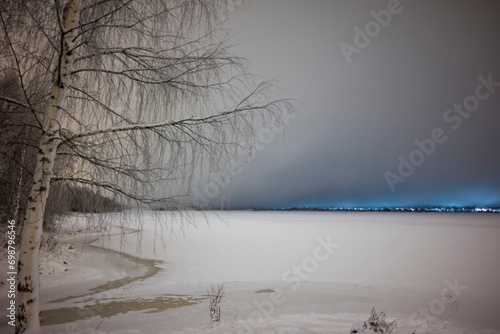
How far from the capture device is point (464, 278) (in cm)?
1162

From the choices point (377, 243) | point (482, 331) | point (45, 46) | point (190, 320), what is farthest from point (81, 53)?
point (377, 243)

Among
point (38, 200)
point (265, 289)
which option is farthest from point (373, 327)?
point (265, 289)

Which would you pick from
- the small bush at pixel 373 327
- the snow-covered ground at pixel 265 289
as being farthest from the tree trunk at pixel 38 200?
the small bush at pixel 373 327

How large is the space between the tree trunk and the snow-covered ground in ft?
2.68

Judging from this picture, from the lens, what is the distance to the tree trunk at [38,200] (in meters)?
2.74

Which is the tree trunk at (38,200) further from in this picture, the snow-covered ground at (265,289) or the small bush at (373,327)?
the small bush at (373,327)

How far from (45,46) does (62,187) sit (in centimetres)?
153

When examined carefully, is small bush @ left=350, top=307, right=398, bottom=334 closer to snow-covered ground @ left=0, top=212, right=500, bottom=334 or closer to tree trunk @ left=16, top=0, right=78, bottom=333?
snow-covered ground @ left=0, top=212, right=500, bottom=334

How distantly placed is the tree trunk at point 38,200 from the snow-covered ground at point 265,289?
817 mm

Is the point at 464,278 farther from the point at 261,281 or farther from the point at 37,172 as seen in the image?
the point at 37,172

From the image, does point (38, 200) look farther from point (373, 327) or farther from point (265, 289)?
point (265, 289)

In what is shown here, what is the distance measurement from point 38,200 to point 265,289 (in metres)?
8.28

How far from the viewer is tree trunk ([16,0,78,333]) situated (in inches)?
108

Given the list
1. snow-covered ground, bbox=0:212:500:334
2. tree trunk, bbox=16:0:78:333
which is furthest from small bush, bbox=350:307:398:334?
tree trunk, bbox=16:0:78:333
